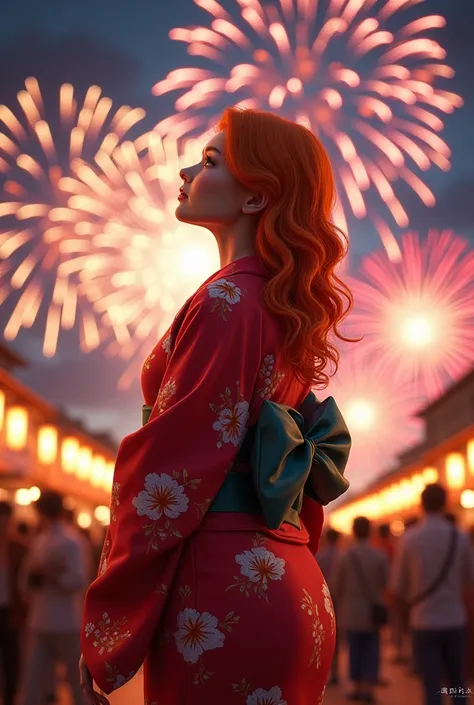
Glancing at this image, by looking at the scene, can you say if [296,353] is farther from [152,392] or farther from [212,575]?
[212,575]

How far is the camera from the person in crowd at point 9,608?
7.03m

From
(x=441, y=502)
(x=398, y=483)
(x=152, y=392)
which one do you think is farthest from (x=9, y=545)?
(x=398, y=483)

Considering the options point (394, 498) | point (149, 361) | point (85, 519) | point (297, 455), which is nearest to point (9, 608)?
point (149, 361)

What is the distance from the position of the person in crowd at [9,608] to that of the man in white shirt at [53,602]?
544 mm

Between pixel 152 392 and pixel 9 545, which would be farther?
pixel 9 545

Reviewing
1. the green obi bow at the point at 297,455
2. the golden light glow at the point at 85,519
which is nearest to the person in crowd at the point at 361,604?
the green obi bow at the point at 297,455

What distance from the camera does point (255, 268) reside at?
2223 millimetres

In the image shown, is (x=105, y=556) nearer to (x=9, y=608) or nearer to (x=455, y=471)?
(x=9, y=608)

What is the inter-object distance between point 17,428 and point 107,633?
89.4 feet

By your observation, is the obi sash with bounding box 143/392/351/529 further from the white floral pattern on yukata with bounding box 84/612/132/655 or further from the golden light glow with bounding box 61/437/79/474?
the golden light glow with bounding box 61/437/79/474

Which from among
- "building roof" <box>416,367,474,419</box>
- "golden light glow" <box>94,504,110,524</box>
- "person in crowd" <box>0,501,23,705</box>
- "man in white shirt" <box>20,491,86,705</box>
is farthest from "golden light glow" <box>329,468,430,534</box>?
"man in white shirt" <box>20,491,86,705</box>

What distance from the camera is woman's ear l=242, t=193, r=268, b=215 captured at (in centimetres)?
229

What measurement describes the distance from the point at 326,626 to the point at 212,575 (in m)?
0.34

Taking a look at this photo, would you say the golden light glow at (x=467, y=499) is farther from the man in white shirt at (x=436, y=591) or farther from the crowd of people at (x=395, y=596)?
the man in white shirt at (x=436, y=591)
